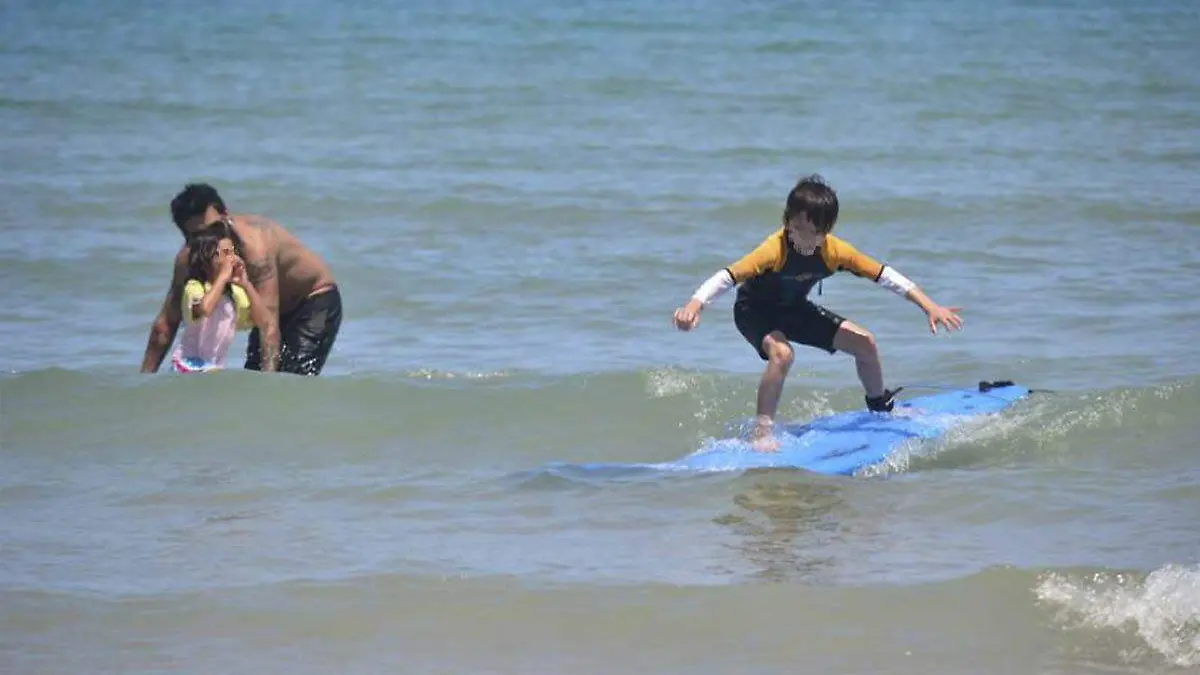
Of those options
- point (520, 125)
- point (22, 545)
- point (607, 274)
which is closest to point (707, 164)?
point (520, 125)

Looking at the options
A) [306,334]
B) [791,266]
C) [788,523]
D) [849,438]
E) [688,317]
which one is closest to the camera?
[788,523]

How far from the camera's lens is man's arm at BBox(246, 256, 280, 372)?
8398mm

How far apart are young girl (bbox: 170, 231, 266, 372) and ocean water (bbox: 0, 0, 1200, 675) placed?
0.45 meters

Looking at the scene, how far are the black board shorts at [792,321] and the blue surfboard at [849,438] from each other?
42 centimetres

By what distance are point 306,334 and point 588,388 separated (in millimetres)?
1640

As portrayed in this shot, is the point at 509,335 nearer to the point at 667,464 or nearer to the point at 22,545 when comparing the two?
the point at 667,464

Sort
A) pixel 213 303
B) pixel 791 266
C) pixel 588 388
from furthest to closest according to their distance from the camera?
pixel 588 388 → pixel 213 303 → pixel 791 266

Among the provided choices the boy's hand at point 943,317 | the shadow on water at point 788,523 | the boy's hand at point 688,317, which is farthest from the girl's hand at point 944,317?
the boy's hand at point 688,317

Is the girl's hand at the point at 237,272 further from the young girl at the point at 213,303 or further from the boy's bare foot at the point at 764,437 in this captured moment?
the boy's bare foot at the point at 764,437

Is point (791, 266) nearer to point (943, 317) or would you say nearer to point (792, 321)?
point (792, 321)

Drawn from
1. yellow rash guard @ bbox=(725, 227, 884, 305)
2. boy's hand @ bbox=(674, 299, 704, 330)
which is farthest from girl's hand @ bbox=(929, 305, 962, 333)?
boy's hand @ bbox=(674, 299, 704, 330)

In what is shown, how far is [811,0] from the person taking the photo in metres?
35.1

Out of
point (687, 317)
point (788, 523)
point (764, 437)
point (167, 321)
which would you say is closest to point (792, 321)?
point (764, 437)

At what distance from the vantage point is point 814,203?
25.0ft
